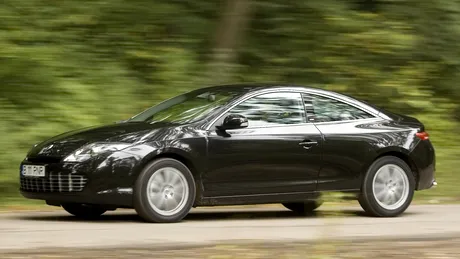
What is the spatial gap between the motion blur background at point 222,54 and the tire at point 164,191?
5.14 meters

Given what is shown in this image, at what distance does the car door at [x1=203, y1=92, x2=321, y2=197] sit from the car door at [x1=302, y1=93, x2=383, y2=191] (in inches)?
4.6

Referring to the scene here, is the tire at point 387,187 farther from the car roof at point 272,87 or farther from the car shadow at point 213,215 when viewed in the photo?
the car roof at point 272,87

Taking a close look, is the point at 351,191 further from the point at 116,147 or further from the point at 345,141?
the point at 116,147

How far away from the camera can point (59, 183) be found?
10125 millimetres

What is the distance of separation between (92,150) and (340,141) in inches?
117

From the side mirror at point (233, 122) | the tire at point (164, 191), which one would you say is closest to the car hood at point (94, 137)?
the tire at point (164, 191)

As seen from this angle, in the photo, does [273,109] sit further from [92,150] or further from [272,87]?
[92,150]

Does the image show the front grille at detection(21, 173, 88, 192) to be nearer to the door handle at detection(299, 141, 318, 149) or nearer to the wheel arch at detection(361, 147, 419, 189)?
the door handle at detection(299, 141, 318, 149)

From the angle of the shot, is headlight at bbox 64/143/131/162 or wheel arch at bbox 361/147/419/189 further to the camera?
wheel arch at bbox 361/147/419/189

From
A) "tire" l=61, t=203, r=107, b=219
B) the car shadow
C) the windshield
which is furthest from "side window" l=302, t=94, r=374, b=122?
"tire" l=61, t=203, r=107, b=219

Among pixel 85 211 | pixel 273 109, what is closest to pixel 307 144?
pixel 273 109

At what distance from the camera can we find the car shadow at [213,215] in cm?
1077

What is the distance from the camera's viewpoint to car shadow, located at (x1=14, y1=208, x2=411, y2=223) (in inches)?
424

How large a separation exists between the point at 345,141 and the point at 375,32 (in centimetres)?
785
